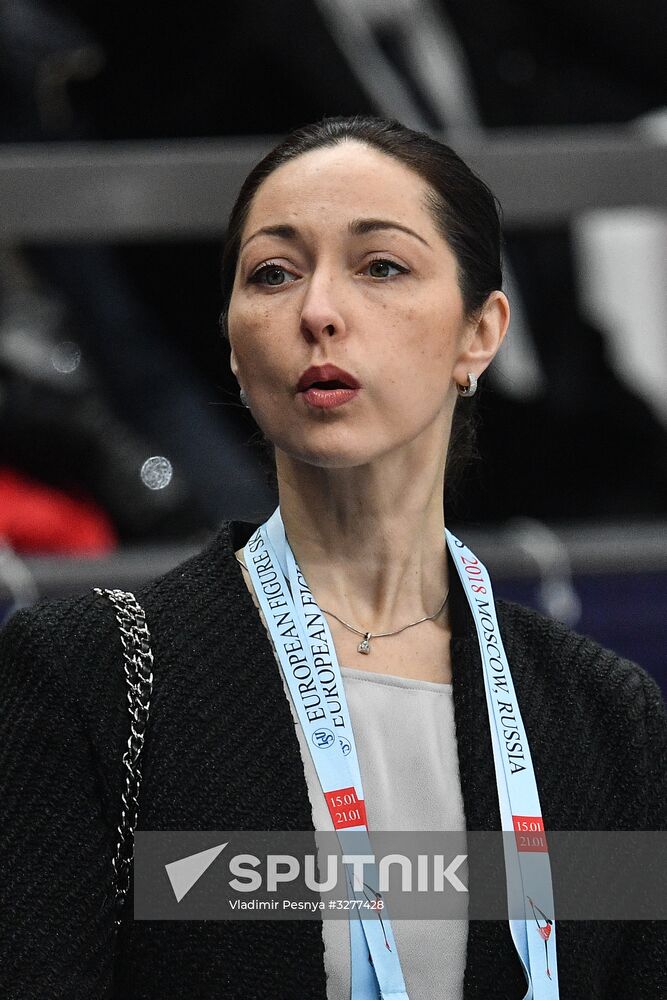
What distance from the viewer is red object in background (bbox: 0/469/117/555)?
9.97 feet

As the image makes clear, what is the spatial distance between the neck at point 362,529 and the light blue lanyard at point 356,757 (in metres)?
0.03

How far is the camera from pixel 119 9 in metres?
3.84

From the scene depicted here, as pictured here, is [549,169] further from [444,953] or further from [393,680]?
[444,953]

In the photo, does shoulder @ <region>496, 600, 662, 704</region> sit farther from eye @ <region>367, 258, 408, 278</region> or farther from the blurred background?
the blurred background

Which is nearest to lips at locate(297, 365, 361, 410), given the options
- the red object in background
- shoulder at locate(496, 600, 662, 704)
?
shoulder at locate(496, 600, 662, 704)

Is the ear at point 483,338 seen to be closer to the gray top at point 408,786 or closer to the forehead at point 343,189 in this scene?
the forehead at point 343,189

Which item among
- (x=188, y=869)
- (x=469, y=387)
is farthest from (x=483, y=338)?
(x=188, y=869)

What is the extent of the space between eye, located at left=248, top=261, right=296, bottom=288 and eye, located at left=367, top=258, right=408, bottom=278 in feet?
0.26

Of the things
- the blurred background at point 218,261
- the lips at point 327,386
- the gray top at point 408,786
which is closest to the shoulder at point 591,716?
the gray top at point 408,786

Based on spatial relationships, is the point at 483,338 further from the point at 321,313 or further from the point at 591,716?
the point at 591,716

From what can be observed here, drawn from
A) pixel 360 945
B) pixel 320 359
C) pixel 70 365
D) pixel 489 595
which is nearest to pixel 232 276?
pixel 320 359

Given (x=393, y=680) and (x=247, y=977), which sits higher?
(x=393, y=680)

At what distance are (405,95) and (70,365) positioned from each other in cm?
126

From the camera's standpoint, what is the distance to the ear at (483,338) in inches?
62.1
